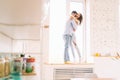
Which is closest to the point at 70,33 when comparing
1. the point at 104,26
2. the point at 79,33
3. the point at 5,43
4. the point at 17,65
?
the point at 79,33

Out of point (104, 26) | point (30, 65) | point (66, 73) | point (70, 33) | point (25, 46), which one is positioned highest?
point (104, 26)

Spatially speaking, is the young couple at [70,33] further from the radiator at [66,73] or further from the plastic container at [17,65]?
the plastic container at [17,65]

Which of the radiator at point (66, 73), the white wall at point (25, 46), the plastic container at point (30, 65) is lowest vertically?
the radiator at point (66, 73)

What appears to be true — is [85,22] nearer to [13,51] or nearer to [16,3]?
[13,51]

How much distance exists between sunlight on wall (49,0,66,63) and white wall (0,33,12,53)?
2.24 meters

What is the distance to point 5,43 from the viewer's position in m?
1.37

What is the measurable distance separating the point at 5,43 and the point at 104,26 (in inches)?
117

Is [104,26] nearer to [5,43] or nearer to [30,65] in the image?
[30,65]

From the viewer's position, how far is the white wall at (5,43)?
4.33ft

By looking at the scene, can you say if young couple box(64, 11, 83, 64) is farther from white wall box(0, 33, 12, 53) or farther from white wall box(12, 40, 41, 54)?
white wall box(0, 33, 12, 53)

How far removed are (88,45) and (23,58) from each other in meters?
2.50

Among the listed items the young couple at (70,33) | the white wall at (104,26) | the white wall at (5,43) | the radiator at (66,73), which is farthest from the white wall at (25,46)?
the white wall at (104,26)

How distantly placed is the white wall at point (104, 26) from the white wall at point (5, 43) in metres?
2.69

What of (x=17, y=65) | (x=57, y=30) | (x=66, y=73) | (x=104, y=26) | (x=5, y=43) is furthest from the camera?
(x=104, y=26)
